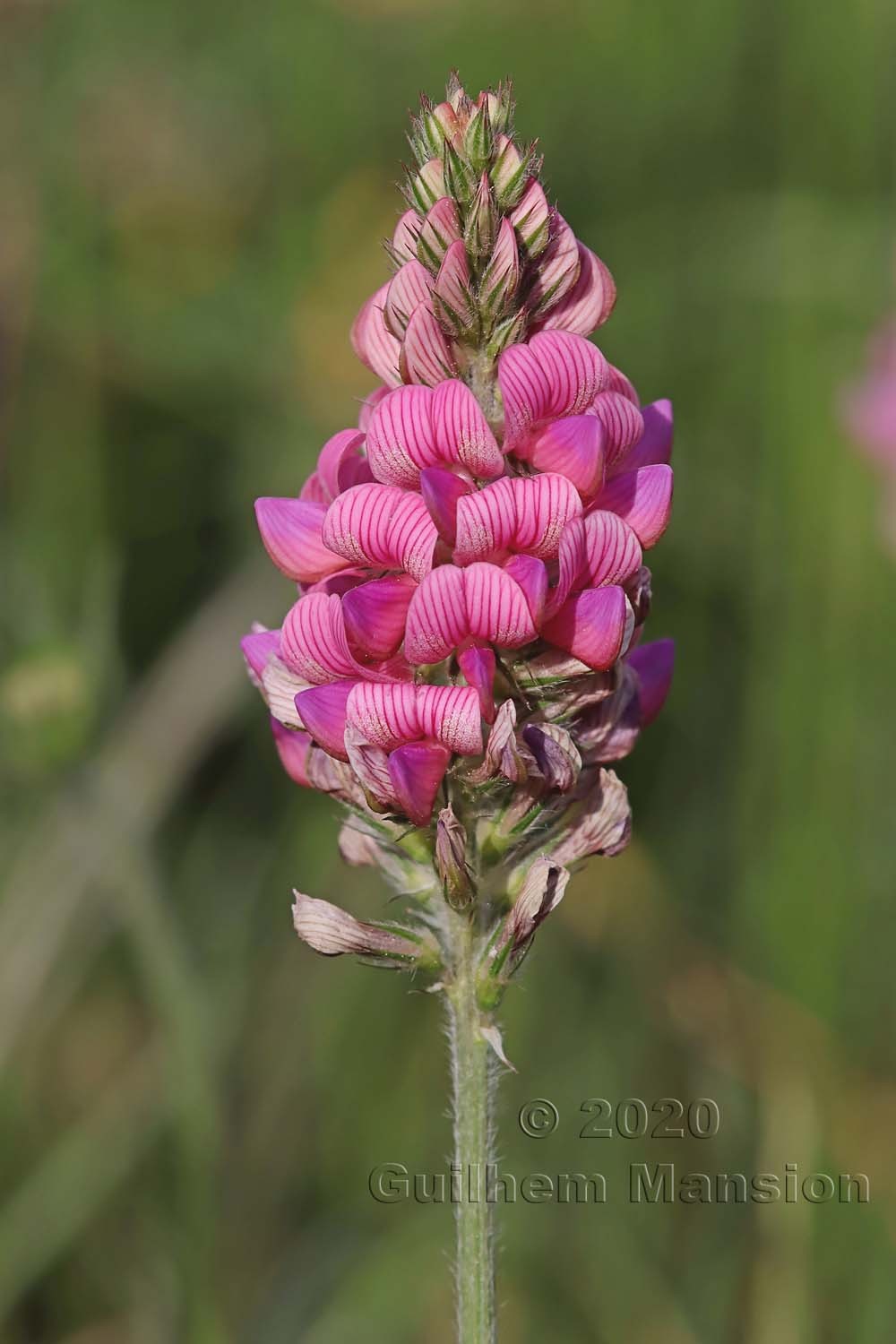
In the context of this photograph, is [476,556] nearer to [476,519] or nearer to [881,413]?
Answer: [476,519]

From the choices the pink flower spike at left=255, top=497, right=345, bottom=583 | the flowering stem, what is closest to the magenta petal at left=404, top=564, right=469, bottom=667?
the pink flower spike at left=255, top=497, right=345, bottom=583

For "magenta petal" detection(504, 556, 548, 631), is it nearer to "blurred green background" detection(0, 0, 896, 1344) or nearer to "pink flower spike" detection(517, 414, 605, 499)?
"pink flower spike" detection(517, 414, 605, 499)

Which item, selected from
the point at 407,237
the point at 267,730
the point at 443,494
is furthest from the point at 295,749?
the point at 267,730

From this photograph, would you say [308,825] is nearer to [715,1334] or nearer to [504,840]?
[715,1334]

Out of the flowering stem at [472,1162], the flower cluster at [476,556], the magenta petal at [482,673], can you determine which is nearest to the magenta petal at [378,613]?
the flower cluster at [476,556]

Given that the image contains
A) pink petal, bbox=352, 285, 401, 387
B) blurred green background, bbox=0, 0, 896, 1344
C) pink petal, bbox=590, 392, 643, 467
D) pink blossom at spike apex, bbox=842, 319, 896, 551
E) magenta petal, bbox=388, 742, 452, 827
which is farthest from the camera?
pink blossom at spike apex, bbox=842, 319, 896, 551

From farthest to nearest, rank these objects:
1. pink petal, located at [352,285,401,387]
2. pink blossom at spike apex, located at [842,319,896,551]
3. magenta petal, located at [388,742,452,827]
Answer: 1. pink blossom at spike apex, located at [842,319,896,551]
2. pink petal, located at [352,285,401,387]
3. magenta petal, located at [388,742,452,827]

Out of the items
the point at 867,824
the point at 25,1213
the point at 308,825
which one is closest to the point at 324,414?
the point at 308,825
